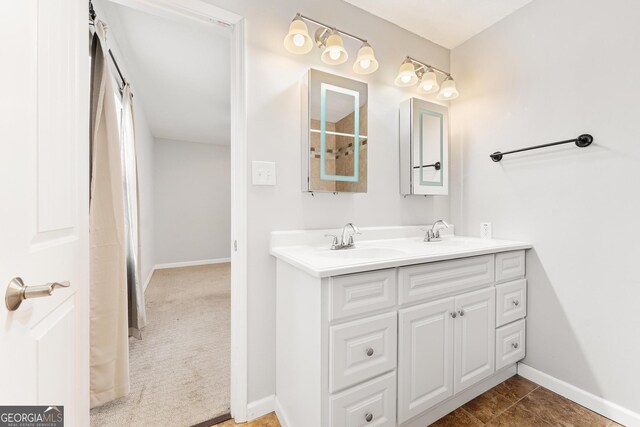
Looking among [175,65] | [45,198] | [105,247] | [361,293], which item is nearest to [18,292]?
[45,198]

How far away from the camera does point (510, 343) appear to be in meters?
1.59

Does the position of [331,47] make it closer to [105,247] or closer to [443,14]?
[443,14]

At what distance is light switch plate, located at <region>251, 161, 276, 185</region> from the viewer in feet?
4.51

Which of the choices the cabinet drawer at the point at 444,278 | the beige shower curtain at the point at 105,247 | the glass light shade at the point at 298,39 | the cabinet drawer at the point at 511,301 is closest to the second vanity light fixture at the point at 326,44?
the glass light shade at the point at 298,39

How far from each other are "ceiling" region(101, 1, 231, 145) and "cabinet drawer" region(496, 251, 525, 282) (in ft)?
6.51

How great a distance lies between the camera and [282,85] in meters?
1.47

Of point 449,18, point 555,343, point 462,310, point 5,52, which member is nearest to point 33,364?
point 5,52

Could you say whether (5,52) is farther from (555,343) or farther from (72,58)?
(555,343)

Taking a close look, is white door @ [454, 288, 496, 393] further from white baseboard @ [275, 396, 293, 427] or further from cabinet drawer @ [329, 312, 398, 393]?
white baseboard @ [275, 396, 293, 427]

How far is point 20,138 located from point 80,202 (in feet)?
1.31

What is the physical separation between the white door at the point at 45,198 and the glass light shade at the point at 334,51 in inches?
41.0

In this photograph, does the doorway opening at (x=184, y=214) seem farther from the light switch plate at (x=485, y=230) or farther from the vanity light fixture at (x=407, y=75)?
the light switch plate at (x=485, y=230)

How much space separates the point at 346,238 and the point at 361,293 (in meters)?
0.54

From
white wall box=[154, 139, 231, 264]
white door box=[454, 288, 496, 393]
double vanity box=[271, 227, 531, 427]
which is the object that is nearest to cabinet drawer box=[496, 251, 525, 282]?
double vanity box=[271, 227, 531, 427]
